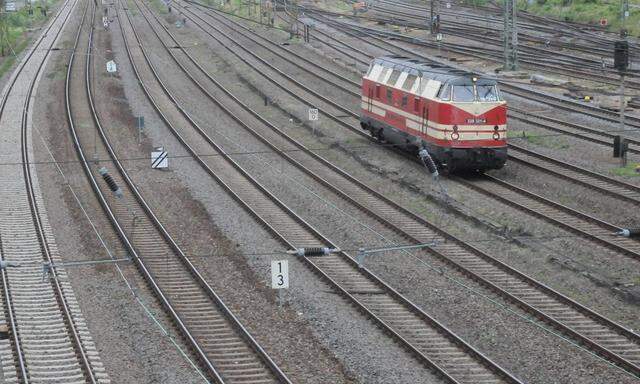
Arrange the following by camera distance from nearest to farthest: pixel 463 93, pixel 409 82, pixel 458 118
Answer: pixel 458 118 < pixel 463 93 < pixel 409 82

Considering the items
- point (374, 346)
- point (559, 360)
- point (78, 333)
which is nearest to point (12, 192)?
point (78, 333)

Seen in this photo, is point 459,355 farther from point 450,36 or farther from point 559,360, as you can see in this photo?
point 450,36

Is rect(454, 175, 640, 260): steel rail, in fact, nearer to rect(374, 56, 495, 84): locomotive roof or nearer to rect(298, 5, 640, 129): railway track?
rect(374, 56, 495, 84): locomotive roof

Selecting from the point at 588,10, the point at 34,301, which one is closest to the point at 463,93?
the point at 34,301

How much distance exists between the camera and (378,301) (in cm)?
2019

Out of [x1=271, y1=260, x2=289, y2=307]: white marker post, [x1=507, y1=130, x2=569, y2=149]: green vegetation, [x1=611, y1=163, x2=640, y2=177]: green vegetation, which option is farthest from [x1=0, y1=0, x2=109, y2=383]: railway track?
[x1=507, y1=130, x2=569, y2=149]: green vegetation

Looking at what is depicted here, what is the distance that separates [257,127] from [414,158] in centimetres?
865

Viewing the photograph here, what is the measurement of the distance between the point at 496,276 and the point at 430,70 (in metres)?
12.3

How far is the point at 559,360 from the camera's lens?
17.0 m

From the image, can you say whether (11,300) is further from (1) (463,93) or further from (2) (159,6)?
(2) (159,6)

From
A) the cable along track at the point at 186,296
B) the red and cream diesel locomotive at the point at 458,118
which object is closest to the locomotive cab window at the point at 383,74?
the red and cream diesel locomotive at the point at 458,118

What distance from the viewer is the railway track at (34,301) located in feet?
55.6

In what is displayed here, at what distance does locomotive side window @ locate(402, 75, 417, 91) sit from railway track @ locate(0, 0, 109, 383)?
12494mm

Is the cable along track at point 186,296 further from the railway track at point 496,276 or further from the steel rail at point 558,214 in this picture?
the steel rail at point 558,214
